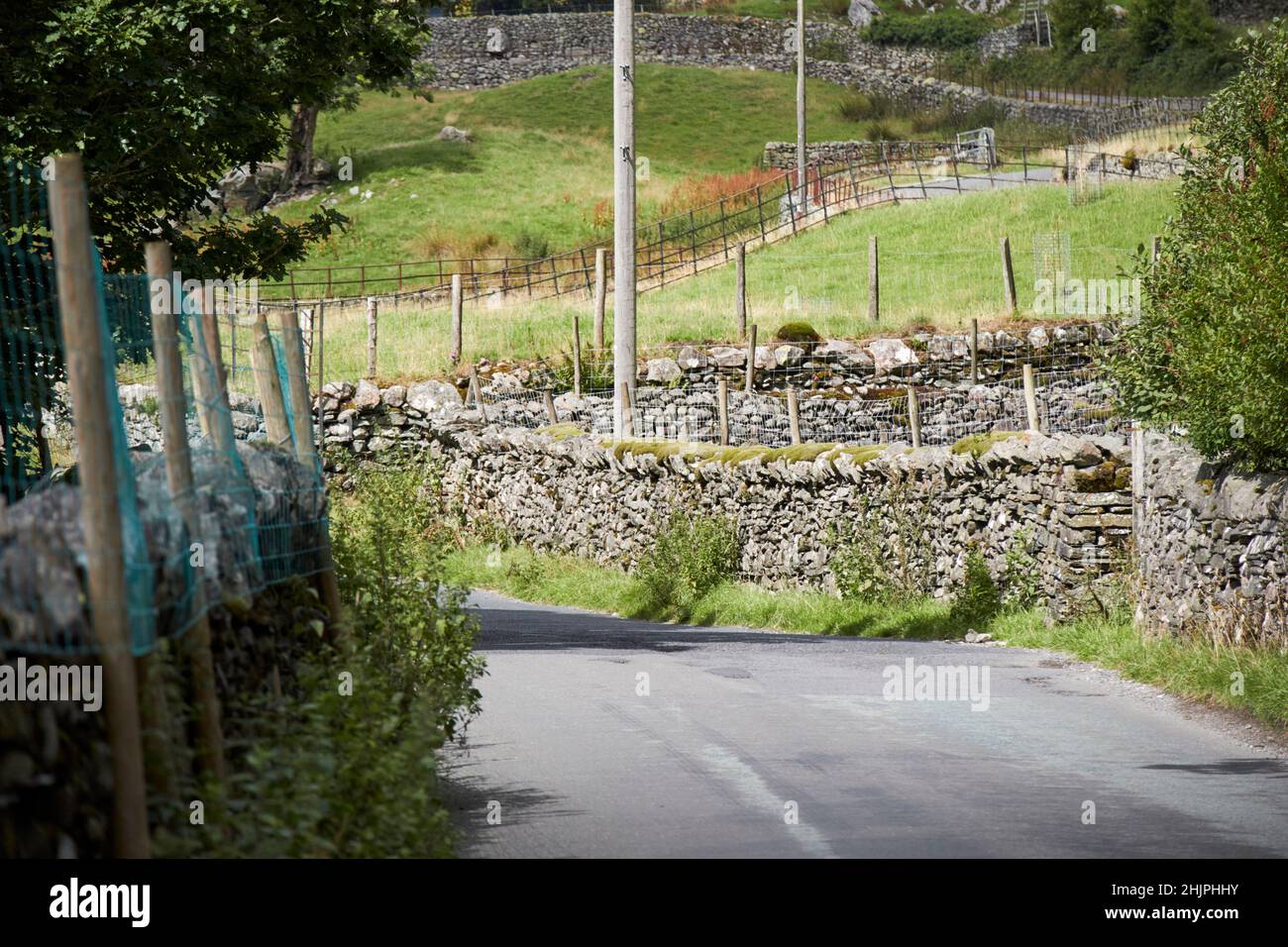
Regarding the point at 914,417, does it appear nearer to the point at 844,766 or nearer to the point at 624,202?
the point at 624,202

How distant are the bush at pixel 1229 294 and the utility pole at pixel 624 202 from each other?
998 centimetres

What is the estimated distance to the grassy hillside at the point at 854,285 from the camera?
116 feet

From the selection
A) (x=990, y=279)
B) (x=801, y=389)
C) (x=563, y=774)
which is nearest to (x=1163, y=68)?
(x=990, y=279)

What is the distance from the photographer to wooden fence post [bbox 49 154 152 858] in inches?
188

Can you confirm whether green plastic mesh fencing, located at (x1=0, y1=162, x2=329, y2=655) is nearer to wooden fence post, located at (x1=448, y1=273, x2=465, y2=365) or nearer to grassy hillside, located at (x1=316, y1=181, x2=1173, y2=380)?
wooden fence post, located at (x1=448, y1=273, x2=465, y2=365)

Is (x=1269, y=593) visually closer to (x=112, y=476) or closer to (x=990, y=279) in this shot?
(x=112, y=476)

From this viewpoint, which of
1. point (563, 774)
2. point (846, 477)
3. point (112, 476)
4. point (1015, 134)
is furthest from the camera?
point (1015, 134)

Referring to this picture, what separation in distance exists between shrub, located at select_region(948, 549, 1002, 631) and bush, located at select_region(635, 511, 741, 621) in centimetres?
479

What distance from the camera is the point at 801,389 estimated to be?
3027cm

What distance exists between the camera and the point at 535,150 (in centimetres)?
7131

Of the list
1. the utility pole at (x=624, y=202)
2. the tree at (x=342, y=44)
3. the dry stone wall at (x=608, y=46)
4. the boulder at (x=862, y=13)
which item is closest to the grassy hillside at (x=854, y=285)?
the utility pole at (x=624, y=202)

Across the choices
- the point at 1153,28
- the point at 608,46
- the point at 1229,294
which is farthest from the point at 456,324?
the point at 1153,28

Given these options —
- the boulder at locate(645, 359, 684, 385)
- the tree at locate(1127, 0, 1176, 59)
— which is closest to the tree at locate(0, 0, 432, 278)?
the boulder at locate(645, 359, 684, 385)
